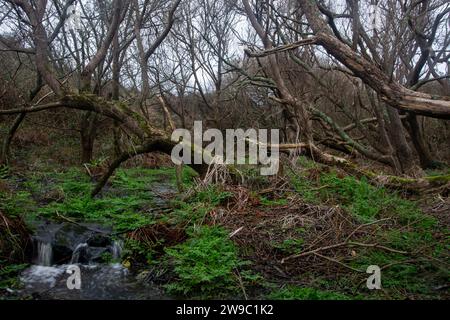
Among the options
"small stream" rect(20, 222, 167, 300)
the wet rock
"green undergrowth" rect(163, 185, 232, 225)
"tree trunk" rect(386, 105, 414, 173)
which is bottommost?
"small stream" rect(20, 222, 167, 300)

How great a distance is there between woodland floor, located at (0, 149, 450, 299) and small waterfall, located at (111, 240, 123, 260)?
129 mm

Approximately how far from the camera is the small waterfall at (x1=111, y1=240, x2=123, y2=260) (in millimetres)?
5684

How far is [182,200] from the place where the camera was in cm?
683

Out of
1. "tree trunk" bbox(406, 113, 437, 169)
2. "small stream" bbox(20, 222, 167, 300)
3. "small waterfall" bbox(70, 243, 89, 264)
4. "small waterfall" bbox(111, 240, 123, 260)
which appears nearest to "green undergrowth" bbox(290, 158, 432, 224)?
"small waterfall" bbox(111, 240, 123, 260)

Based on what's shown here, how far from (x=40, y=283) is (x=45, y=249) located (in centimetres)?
88

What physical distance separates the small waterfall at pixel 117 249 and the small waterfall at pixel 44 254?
770 millimetres

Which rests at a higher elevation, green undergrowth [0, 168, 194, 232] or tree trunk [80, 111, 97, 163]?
tree trunk [80, 111, 97, 163]

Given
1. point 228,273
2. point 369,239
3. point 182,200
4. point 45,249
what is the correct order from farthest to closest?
point 182,200, point 45,249, point 369,239, point 228,273

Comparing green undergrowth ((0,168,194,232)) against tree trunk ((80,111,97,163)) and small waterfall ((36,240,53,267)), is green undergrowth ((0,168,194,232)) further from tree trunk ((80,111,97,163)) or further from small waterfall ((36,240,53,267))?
tree trunk ((80,111,97,163))

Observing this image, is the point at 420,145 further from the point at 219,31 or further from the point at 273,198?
the point at 219,31

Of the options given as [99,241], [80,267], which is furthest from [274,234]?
[80,267]

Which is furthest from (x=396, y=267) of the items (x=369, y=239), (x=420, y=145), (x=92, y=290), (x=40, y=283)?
(x=420, y=145)

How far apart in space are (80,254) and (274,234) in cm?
247

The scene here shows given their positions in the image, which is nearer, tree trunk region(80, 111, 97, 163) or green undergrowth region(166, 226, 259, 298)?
green undergrowth region(166, 226, 259, 298)
